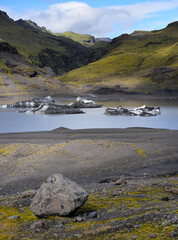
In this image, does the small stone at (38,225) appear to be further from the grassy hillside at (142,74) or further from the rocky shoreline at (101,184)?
the grassy hillside at (142,74)

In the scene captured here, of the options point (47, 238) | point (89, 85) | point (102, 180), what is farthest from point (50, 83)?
point (47, 238)

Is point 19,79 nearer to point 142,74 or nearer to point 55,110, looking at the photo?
point 142,74

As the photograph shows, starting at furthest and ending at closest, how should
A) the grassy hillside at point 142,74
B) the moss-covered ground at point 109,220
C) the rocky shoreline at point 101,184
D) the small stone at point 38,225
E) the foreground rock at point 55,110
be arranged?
1. the grassy hillside at point 142,74
2. the foreground rock at point 55,110
3. the small stone at point 38,225
4. the rocky shoreline at point 101,184
5. the moss-covered ground at point 109,220

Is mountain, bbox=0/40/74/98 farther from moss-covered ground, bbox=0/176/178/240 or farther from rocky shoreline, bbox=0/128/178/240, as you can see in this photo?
moss-covered ground, bbox=0/176/178/240

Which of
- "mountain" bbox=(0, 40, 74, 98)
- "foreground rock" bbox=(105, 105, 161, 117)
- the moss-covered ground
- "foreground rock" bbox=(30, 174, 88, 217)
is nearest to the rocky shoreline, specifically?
the moss-covered ground

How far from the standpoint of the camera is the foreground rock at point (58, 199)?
955 centimetres

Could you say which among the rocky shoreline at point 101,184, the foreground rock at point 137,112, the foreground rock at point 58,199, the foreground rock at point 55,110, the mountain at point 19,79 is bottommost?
the rocky shoreline at point 101,184

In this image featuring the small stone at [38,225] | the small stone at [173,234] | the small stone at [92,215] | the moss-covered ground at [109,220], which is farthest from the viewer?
the small stone at [92,215]

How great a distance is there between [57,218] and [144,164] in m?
11.6

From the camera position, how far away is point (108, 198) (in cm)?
1180

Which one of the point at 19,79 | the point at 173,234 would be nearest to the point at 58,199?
the point at 173,234

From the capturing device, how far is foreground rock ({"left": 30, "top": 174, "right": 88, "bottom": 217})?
9.55 metres

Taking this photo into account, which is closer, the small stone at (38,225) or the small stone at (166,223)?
the small stone at (166,223)

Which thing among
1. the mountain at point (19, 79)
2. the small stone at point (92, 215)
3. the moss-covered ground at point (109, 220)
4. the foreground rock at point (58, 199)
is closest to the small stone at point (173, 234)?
the moss-covered ground at point (109, 220)
